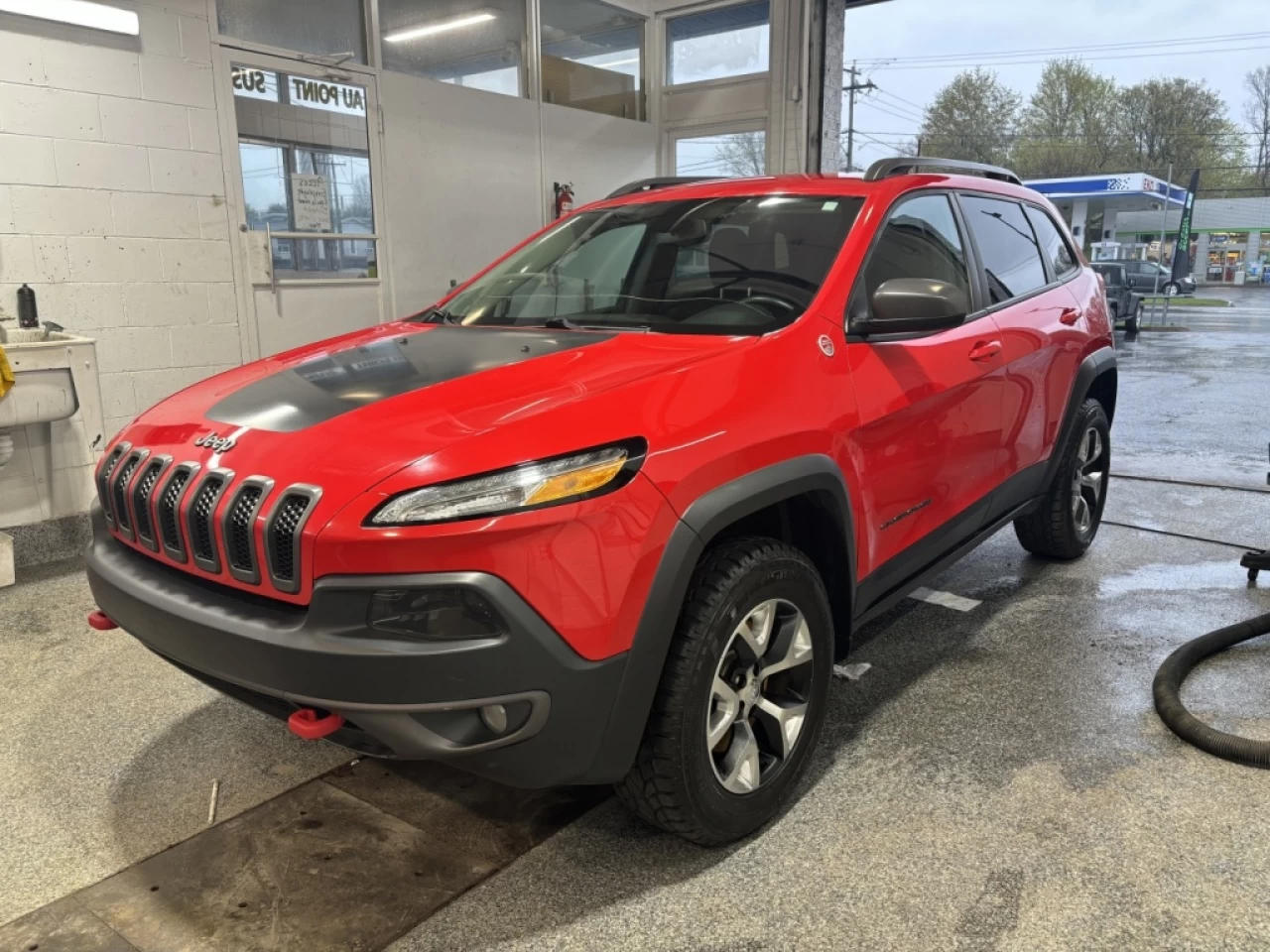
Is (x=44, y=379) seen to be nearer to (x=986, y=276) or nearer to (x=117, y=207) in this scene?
(x=117, y=207)

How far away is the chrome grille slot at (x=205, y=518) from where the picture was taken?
183cm

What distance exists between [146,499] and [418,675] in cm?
83

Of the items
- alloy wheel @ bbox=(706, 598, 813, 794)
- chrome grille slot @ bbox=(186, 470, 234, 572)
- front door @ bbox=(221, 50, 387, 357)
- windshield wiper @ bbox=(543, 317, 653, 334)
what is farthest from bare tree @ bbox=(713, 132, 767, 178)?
chrome grille slot @ bbox=(186, 470, 234, 572)

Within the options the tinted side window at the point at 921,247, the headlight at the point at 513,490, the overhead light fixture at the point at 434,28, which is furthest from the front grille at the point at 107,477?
the overhead light fixture at the point at 434,28

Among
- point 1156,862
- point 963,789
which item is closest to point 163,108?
point 963,789

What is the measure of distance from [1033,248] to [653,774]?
8.87 feet

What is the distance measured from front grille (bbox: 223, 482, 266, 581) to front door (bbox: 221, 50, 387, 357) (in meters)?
4.25

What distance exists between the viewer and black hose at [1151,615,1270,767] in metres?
2.48

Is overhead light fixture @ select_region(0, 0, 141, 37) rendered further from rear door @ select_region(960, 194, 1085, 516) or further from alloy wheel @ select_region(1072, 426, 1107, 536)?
alloy wheel @ select_region(1072, 426, 1107, 536)

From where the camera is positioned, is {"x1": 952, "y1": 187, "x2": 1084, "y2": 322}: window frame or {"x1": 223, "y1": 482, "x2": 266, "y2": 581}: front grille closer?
{"x1": 223, "y1": 482, "x2": 266, "y2": 581}: front grille

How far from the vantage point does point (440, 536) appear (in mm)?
1609

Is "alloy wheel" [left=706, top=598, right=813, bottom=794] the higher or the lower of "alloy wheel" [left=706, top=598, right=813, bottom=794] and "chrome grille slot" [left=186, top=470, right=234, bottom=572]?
the lower

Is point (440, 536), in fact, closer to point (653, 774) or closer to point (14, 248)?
point (653, 774)

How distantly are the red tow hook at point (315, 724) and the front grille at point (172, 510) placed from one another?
46 centimetres
